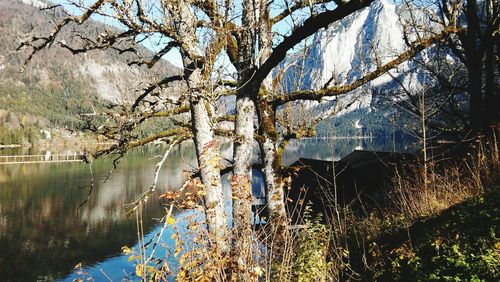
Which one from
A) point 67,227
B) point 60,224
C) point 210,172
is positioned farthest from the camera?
point 60,224

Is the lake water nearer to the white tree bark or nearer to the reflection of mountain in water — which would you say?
the reflection of mountain in water

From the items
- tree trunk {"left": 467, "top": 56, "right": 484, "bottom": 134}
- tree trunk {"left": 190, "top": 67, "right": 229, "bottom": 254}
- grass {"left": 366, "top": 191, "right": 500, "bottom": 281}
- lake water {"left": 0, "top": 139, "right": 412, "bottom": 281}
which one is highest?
tree trunk {"left": 467, "top": 56, "right": 484, "bottom": 134}

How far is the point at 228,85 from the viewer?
9.47 metres

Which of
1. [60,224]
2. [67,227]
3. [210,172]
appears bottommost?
A: [67,227]

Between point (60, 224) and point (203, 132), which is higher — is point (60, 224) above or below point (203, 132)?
below

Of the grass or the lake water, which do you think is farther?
the lake water

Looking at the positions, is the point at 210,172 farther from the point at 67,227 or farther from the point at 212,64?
the point at 67,227

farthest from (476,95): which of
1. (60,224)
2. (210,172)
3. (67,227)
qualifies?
(60,224)

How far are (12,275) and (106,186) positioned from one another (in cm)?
3556

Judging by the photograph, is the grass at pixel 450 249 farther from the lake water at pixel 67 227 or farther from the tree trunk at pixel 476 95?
the tree trunk at pixel 476 95

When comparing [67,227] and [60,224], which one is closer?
[67,227]

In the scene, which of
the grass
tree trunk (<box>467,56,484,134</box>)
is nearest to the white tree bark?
the grass

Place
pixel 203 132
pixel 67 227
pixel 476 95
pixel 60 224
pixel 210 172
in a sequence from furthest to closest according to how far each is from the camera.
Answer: pixel 60 224
pixel 67 227
pixel 476 95
pixel 203 132
pixel 210 172

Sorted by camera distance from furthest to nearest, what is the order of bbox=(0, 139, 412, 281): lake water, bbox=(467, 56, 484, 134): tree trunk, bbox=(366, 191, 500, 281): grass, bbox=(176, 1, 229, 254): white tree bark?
bbox=(0, 139, 412, 281): lake water
bbox=(467, 56, 484, 134): tree trunk
bbox=(176, 1, 229, 254): white tree bark
bbox=(366, 191, 500, 281): grass
